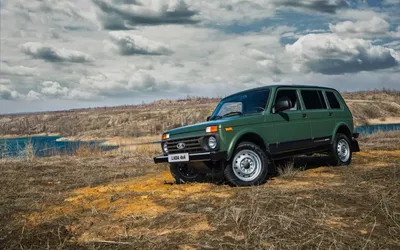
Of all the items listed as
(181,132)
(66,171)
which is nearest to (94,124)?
(66,171)

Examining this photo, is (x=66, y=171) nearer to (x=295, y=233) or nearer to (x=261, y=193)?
(x=261, y=193)

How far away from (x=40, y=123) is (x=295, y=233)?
10386 cm

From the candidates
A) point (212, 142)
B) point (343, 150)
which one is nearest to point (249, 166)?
point (212, 142)

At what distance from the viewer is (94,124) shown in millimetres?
80750

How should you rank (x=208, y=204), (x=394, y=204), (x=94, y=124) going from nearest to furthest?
1. (x=394, y=204)
2. (x=208, y=204)
3. (x=94, y=124)

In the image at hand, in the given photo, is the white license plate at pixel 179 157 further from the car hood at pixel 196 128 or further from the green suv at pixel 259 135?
the car hood at pixel 196 128

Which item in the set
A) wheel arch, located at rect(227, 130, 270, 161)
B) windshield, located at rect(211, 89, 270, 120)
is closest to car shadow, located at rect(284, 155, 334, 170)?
wheel arch, located at rect(227, 130, 270, 161)

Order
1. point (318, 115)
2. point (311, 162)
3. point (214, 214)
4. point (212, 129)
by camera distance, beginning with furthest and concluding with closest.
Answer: point (311, 162), point (318, 115), point (212, 129), point (214, 214)

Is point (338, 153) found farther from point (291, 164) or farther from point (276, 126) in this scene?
point (276, 126)

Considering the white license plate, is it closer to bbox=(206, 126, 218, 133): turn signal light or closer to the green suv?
the green suv

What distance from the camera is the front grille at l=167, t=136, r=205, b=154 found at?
22.8 feet

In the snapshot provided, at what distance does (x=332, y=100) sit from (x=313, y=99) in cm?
91

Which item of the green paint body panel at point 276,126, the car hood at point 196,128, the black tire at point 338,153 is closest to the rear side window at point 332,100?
the green paint body panel at point 276,126

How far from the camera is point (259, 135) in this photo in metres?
7.29
